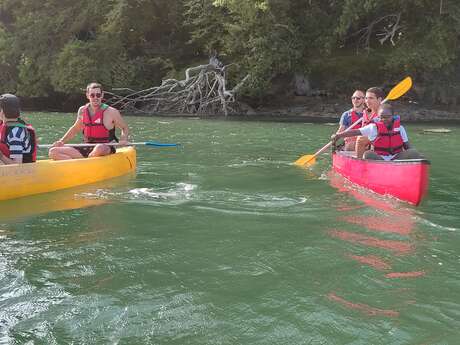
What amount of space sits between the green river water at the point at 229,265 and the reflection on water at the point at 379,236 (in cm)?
1

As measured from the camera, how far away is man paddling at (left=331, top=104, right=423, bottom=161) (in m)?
5.56

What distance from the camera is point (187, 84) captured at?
19.7 meters

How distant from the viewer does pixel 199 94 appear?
1938 centimetres

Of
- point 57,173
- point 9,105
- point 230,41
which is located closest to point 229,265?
point 9,105

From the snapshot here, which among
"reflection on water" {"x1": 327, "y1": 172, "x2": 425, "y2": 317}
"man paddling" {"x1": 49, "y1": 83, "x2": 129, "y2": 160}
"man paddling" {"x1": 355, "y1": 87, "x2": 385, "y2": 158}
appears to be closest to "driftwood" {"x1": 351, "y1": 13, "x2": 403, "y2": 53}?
"man paddling" {"x1": 355, "y1": 87, "x2": 385, "y2": 158}

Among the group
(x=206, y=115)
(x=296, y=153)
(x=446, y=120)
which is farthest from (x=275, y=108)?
(x=296, y=153)

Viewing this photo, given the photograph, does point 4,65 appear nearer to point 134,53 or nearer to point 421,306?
point 134,53

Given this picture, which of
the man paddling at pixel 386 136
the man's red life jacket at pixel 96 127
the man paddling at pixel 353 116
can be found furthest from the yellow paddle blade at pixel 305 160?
the man's red life jacket at pixel 96 127

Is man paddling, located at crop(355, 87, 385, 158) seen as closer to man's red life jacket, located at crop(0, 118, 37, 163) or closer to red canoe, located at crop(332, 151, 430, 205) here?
red canoe, located at crop(332, 151, 430, 205)

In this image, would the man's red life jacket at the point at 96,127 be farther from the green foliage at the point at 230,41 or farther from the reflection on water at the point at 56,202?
the green foliage at the point at 230,41

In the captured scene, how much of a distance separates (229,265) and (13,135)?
297 cm

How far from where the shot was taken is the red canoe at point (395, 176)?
4.89 metres

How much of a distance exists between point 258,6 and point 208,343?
1584cm

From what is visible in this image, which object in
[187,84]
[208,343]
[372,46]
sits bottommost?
[208,343]
